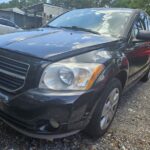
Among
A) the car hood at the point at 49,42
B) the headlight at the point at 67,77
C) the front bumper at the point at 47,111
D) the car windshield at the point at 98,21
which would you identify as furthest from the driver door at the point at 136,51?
the front bumper at the point at 47,111

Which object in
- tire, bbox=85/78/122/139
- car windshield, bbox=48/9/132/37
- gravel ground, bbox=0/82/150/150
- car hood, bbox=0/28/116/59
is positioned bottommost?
gravel ground, bbox=0/82/150/150

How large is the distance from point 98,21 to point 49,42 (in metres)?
1.40

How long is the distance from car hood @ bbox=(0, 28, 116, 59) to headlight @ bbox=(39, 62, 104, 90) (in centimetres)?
17

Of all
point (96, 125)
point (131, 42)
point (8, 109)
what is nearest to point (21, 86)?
point (8, 109)

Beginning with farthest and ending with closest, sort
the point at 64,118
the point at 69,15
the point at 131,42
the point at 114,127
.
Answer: the point at 69,15, the point at 131,42, the point at 114,127, the point at 64,118

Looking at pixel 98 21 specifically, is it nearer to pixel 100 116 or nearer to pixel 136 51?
pixel 136 51

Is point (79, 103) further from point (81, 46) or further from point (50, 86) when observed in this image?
point (81, 46)

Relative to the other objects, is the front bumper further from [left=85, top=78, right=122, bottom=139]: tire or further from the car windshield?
the car windshield

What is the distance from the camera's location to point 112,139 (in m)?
3.35

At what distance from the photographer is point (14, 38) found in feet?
10.9

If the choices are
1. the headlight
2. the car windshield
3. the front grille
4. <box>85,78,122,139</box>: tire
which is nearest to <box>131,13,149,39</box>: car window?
the car windshield

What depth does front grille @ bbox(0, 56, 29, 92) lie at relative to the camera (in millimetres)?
2670

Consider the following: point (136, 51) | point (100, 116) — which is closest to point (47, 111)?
point (100, 116)

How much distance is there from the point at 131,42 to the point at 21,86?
6.56 feet
